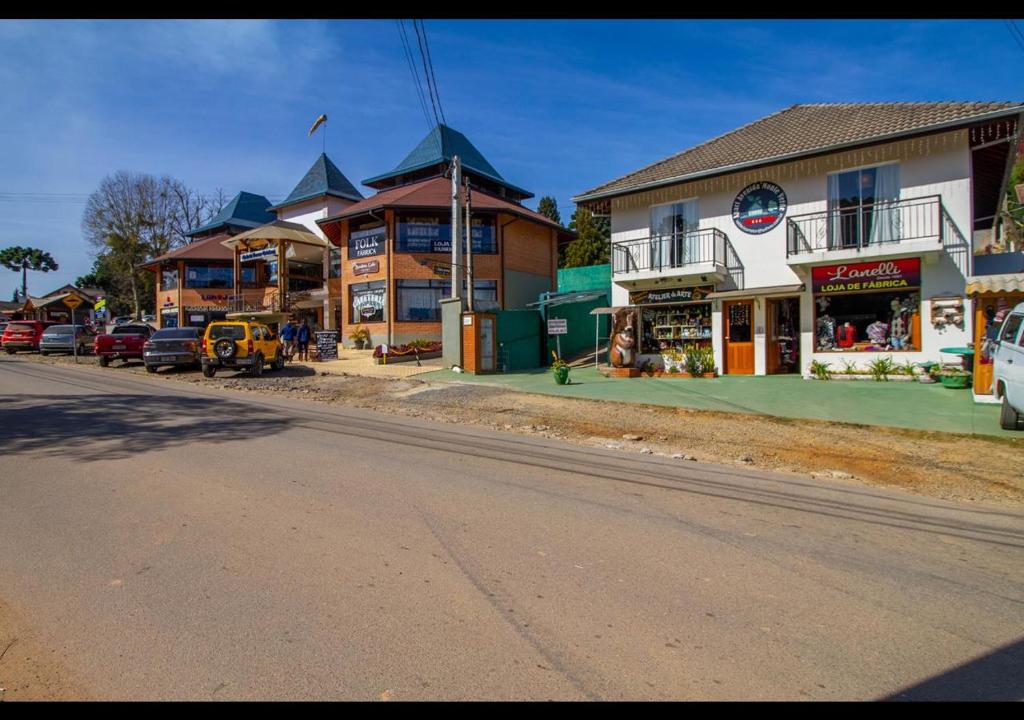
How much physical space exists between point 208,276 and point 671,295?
1443 inches

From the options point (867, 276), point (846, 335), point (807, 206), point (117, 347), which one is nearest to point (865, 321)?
point (846, 335)

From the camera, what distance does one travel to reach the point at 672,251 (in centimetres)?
1980

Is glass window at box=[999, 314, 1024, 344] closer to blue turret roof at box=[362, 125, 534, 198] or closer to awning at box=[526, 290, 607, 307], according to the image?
awning at box=[526, 290, 607, 307]

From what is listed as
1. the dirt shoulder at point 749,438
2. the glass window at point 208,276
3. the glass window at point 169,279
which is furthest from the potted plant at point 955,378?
the glass window at point 169,279

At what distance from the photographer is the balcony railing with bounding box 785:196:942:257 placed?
15555 mm

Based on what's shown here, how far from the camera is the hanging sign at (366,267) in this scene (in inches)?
1144

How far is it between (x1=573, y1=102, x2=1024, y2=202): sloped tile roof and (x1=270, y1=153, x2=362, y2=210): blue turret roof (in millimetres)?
24376

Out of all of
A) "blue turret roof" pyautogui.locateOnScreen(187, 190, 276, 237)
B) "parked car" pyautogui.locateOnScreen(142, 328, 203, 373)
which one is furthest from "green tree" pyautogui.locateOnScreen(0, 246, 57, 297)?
"parked car" pyautogui.locateOnScreen(142, 328, 203, 373)

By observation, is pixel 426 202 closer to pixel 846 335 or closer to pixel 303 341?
pixel 303 341

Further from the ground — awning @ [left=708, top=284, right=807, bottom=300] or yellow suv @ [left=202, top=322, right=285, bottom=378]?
awning @ [left=708, top=284, right=807, bottom=300]

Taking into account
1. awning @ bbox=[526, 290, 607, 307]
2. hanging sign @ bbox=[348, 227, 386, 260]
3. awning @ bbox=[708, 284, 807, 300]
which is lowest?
awning @ bbox=[708, 284, 807, 300]

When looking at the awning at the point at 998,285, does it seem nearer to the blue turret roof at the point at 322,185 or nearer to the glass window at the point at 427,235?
the glass window at the point at 427,235

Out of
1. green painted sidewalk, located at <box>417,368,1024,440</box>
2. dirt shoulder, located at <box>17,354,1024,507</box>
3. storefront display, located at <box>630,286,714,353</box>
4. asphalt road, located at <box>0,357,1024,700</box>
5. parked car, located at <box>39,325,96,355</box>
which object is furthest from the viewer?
parked car, located at <box>39,325,96,355</box>
